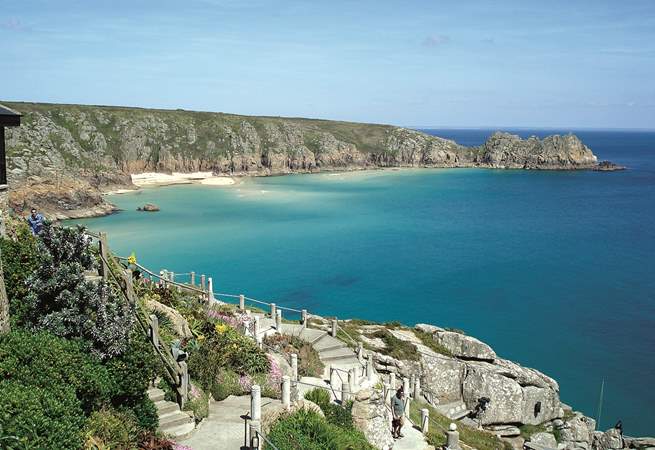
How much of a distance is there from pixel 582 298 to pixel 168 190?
257 ft

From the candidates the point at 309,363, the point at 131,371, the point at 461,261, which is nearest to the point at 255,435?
the point at 131,371

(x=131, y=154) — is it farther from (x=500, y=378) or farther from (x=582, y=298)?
(x=500, y=378)

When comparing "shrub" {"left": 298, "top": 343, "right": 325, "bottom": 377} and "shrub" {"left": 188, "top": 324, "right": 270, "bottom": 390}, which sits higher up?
"shrub" {"left": 188, "top": 324, "right": 270, "bottom": 390}

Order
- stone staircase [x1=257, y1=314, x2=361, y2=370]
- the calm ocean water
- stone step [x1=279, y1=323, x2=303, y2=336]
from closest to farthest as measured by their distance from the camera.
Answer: stone staircase [x1=257, y1=314, x2=361, y2=370]
stone step [x1=279, y1=323, x2=303, y2=336]
the calm ocean water

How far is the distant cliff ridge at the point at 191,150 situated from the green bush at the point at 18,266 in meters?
59.3

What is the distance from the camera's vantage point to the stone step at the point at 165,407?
13484mm

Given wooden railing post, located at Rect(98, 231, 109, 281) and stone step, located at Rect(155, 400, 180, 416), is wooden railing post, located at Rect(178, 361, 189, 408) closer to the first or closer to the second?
stone step, located at Rect(155, 400, 180, 416)

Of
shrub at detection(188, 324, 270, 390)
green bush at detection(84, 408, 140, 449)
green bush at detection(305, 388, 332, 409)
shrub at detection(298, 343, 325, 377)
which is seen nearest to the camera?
green bush at detection(84, 408, 140, 449)

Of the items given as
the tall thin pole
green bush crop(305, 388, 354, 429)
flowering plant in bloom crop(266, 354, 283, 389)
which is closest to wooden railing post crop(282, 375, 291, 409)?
green bush crop(305, 388, 354, 429)

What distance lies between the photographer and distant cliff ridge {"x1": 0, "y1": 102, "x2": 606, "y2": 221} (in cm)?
7850

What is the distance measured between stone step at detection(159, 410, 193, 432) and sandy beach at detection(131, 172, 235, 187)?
101 metres

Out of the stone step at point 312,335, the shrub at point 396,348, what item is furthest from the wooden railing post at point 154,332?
the shrub at point 396,348

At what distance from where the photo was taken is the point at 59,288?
13102mm

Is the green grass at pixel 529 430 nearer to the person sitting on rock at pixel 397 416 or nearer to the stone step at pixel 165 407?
the person sitting on rock at pixel 397 416
